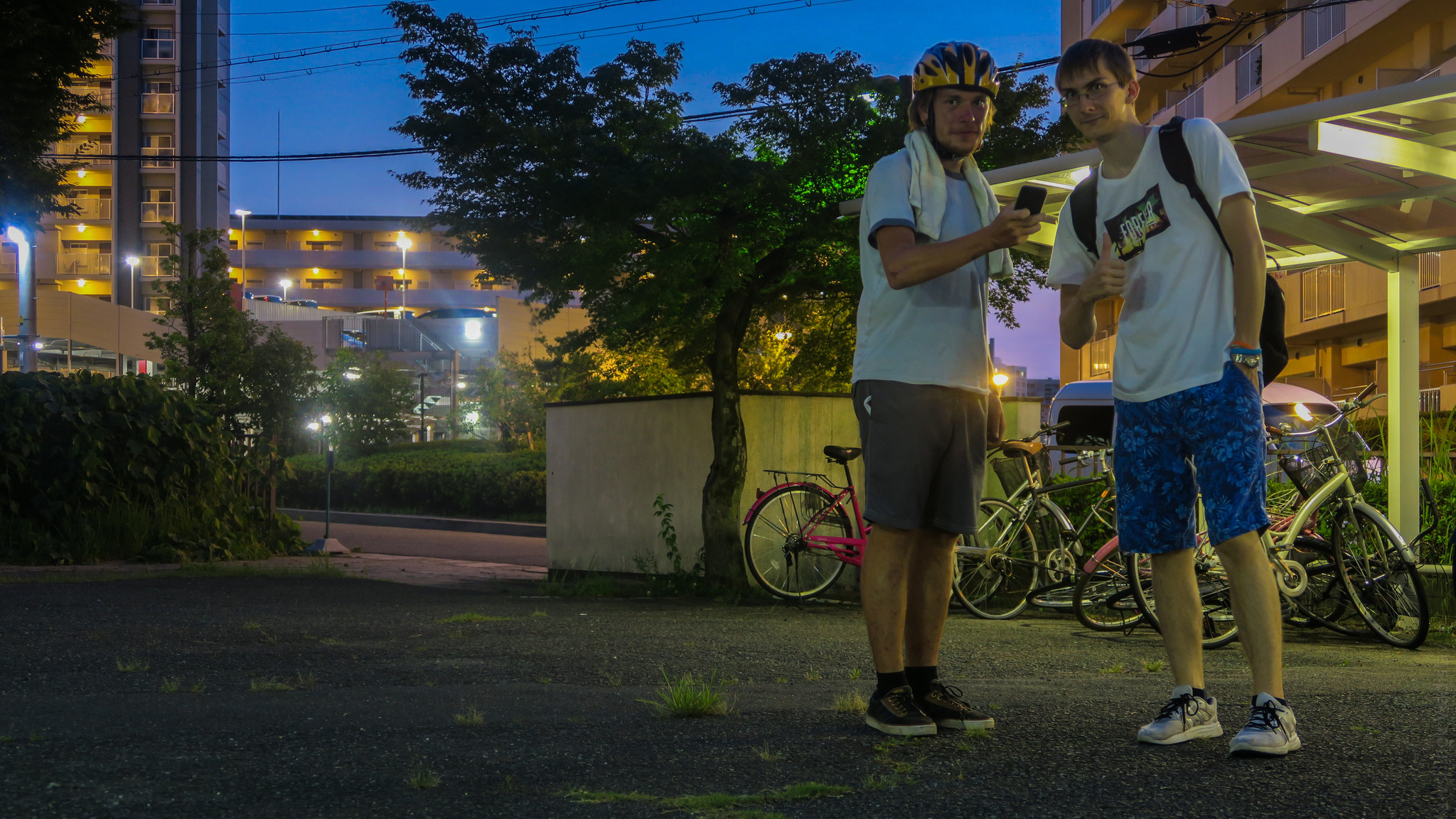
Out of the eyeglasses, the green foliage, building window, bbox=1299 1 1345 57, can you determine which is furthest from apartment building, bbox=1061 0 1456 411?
the eyeglasses

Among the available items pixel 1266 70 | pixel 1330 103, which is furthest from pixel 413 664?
pixel 1266 70

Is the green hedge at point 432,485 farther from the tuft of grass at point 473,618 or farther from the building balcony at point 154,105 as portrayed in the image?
the building balcony at point 154,105

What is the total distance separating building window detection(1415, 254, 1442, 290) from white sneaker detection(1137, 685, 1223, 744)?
23.5 meters

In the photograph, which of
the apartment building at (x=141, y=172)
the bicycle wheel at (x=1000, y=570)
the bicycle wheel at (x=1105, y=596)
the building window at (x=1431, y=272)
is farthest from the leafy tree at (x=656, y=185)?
the apartment building at (x=141, y=172)

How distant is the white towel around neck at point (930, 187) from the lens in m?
3.28

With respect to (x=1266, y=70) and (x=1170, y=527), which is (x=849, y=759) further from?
(x=1266, y=70)

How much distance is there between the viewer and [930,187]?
332 centimetres

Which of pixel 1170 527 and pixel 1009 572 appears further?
pixel 1009 572

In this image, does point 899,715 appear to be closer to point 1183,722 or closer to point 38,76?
point 1183,722

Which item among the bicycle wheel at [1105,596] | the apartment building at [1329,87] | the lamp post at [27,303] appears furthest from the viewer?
the apartment building at [1329,87]

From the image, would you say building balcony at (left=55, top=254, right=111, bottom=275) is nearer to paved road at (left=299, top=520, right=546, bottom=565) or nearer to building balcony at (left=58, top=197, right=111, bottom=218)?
building balcony at (left=58, top=197, right=111, bottom=218)

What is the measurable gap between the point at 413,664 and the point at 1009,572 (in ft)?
13.1

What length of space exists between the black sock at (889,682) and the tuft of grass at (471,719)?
1.01 meters

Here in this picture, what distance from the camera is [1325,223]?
23.0 feet
